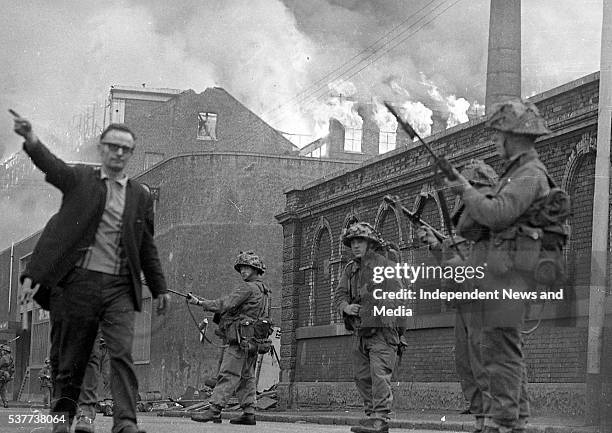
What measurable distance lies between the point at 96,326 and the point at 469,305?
2.31 m

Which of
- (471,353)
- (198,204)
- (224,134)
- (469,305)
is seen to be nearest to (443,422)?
(471,353)

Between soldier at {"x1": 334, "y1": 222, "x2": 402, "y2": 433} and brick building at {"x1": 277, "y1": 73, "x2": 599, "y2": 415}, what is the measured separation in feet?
Result: 1.50

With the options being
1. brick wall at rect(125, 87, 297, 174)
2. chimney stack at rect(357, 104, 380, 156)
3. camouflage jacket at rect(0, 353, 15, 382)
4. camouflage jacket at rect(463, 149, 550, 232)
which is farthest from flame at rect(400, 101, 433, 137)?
camouflage jacket at rect(463, 149, 550, 232)

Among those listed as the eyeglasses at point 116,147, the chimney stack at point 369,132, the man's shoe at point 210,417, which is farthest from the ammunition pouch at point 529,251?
the chimney stack at point 369,132

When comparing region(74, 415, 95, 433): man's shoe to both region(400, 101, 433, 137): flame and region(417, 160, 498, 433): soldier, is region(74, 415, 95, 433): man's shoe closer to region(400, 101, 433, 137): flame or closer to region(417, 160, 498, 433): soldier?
region(417, 160, 498, 433): soldier

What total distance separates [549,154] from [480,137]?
1.98 meters

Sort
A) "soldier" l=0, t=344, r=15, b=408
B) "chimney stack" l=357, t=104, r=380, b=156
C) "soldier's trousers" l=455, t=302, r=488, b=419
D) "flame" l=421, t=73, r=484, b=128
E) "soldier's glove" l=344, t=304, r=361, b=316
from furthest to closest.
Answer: "chimney stack" l=357, t=104, r=380, b=156, "flame" l=421, t=73, r=484, b=128, "soldier" l=0, t=344, r=15, b=408, "soldier's glove" l=344, t=304, r=361, b=316, "soldier's trousers" l=455, t=302, r=488, b=419

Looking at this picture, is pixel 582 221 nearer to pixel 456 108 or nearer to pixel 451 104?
pixel 451 104

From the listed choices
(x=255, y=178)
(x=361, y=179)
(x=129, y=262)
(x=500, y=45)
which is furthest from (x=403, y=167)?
(x=129, y=262)

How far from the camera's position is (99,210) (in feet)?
27.5

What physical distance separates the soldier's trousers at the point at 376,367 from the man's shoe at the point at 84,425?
9.16 feet

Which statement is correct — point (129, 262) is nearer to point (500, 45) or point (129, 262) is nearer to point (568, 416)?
point (568, 416)

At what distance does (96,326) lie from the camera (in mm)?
8438

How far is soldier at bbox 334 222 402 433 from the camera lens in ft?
39.8
